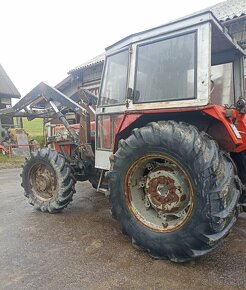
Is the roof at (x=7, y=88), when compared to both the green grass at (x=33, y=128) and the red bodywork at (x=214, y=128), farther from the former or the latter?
the red bodywork at (x=214, y=128)

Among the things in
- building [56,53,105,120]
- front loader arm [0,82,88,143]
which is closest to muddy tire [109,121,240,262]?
front loader arm [0,82,88,143]

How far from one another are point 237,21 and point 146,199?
245 inches

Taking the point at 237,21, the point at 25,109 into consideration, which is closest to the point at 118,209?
the point at 25,109

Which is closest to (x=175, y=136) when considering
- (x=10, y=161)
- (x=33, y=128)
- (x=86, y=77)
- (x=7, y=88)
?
(x=10, y=161)

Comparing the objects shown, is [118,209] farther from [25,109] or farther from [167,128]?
[25,109]

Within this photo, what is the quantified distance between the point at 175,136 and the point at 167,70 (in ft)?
2.89

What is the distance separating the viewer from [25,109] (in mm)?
5180

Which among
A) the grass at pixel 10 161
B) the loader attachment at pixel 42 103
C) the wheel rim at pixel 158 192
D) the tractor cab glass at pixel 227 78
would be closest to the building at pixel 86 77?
the grass at pixel 10 161

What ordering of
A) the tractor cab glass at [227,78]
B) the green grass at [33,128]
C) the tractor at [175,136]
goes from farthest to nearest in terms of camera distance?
the green grass at [33,128], the tractor cab glass at [227,78], the tractor at [175,136]

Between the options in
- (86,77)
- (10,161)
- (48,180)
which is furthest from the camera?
(86,77)

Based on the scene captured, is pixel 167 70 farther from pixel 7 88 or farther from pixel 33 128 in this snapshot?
pixel 33 128

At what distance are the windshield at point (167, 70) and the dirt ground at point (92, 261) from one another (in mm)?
1607

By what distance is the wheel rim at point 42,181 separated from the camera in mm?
4457

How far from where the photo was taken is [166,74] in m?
3.12
